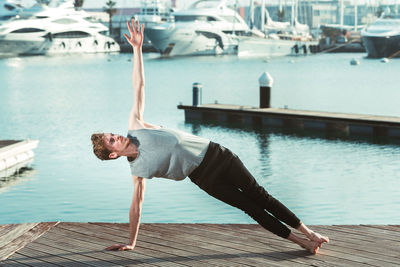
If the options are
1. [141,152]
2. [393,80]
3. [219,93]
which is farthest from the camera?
[393,80]

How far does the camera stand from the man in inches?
174

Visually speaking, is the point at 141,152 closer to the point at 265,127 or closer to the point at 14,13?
the point at 265,127

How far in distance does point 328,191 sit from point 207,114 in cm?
961

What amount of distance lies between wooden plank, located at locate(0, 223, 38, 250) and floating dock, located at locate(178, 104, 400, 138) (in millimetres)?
13100

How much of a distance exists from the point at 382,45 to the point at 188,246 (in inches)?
3046

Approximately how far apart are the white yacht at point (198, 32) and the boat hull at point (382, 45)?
18.2m

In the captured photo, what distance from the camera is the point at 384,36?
7638 cm

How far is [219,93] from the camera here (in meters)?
38.6

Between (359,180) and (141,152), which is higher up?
(141,152)

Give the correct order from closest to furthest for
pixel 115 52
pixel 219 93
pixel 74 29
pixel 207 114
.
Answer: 1. pixel 207 114
2. pixel 219 93
3. pixel 74 29
4. pixel 115 52

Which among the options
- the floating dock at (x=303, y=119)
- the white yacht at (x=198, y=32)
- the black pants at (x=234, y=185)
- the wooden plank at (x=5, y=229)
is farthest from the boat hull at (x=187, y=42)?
the black pants at (x=234, y=185)

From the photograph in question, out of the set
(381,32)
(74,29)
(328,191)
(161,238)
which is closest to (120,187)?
(328,191)

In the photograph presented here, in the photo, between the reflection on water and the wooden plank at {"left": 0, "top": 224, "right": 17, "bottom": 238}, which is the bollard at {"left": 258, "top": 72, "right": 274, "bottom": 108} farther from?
the wooden plank at {"left": 0, "top": 224, "right": 17, "bottom": 238}

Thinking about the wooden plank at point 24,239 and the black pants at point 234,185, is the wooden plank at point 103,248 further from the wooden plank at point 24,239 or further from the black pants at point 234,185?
the black pants at point 234,185
